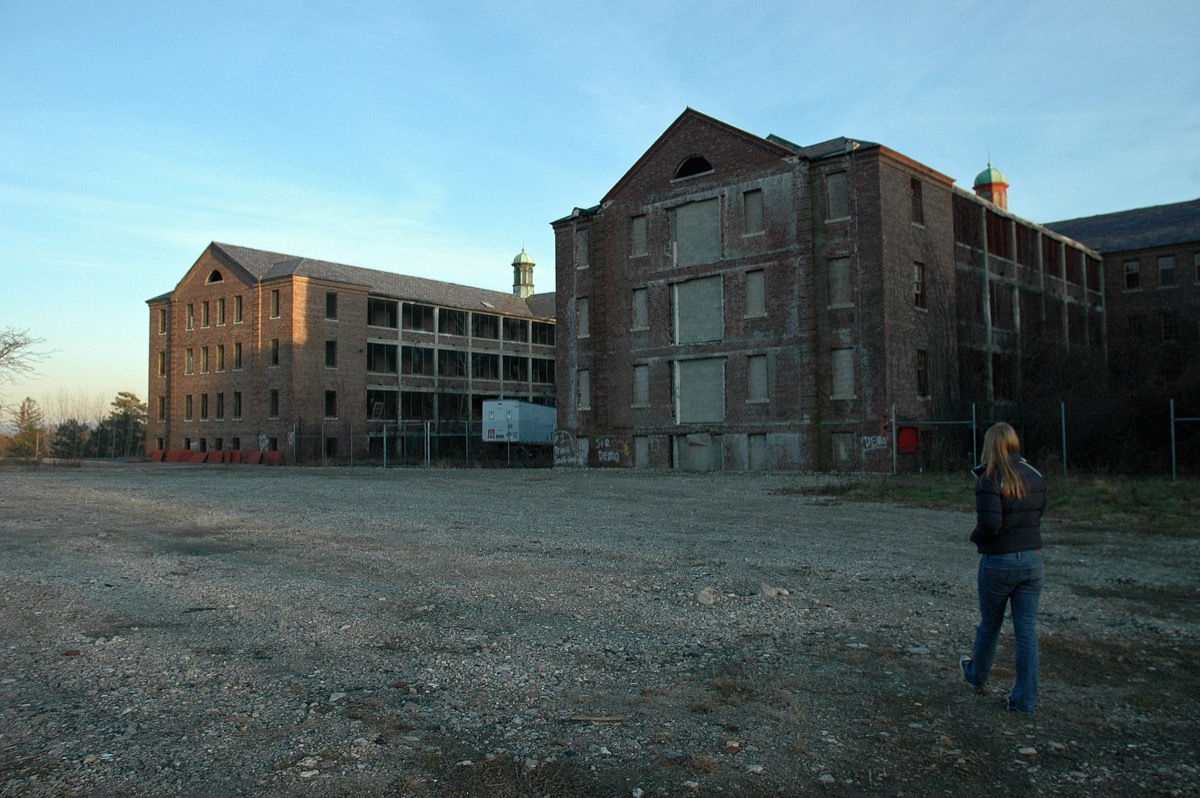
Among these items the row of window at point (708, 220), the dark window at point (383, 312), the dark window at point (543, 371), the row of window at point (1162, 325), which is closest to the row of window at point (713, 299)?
the row of window at point (708, 220)

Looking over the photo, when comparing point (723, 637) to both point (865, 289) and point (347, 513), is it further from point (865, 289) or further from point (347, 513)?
point (865, 289)

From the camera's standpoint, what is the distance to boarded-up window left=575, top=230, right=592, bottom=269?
1500 inches

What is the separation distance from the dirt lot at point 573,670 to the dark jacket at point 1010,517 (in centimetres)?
94

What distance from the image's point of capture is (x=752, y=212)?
3288 centimetres

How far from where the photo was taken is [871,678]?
5430mm

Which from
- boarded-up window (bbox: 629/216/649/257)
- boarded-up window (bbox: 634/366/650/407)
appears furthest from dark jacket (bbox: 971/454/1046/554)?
boarded-up window (bbox: 629/216/649/257)

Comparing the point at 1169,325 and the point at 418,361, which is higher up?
the point at 418,361

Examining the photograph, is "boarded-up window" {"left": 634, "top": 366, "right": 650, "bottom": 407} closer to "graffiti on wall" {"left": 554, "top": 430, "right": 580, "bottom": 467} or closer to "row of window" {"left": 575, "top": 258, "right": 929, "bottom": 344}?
"row of window" {"left": 575, "top": 258, "right": 929, "bottom": 344}

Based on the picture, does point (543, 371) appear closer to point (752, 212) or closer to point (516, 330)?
point (516, 330)

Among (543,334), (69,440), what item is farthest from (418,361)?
(69,440)

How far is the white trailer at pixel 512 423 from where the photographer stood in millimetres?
42188

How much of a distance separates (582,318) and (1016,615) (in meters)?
33.6

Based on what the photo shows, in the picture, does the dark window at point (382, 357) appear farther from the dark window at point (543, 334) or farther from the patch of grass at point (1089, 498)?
the patch of grass at point (1089, 498)

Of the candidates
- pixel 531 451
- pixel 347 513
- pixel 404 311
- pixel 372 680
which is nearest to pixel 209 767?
pixel 372 680
